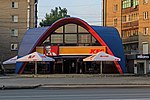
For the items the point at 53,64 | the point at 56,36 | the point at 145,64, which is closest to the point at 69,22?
the point at 56,36

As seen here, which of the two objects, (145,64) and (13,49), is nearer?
(145,64)

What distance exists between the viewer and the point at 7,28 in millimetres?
79188

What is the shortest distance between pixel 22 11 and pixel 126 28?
21050 millimetres

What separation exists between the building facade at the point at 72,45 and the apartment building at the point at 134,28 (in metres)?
9.54

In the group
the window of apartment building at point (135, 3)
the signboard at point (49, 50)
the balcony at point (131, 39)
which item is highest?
the window of apartment building at point (135, 3)

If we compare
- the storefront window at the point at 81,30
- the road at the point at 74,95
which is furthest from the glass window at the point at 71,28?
the road at the point at 74,95

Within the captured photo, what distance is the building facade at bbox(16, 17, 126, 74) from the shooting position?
63.2 meters

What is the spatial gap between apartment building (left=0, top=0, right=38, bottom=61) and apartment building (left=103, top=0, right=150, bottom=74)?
18309 millimetres

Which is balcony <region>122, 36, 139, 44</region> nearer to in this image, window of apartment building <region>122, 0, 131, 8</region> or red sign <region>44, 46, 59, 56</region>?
window of apartment building <region>122, 0, 131, 8</region>

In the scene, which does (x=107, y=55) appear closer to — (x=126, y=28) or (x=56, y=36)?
(x=56, y=36)

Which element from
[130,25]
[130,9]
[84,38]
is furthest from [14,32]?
[130,9]

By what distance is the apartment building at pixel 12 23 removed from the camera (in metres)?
78.5

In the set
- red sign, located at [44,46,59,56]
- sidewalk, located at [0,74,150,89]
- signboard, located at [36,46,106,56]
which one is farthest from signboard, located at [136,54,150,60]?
sidewalk, located at [0,74,150,89]

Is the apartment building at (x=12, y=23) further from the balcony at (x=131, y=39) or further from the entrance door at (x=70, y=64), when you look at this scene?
the balcony at (x=131, y=39)
